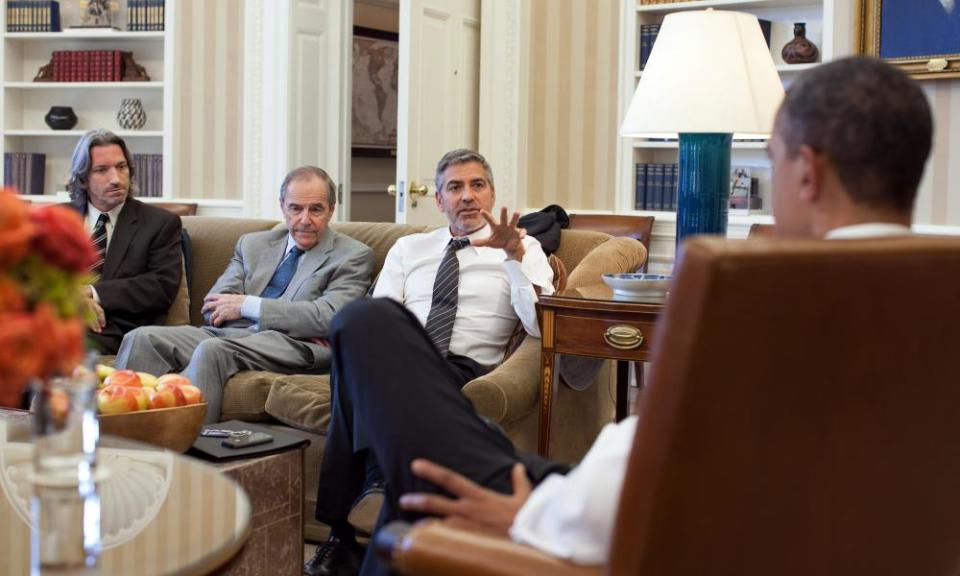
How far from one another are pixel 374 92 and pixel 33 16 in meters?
2.18

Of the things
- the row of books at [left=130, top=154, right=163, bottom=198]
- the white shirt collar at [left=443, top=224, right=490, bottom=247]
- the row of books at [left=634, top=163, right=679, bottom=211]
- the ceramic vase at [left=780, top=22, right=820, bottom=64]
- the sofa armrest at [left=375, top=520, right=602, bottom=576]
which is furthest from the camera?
the row of books at [left=130, top=154, right=163, bottom=198]

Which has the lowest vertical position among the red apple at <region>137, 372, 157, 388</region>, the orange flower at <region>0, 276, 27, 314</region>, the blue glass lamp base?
the red apple at <region>137, 372, 157, 388</region>

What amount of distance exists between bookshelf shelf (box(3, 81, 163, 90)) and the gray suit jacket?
104 inches

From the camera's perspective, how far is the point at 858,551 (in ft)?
4.41

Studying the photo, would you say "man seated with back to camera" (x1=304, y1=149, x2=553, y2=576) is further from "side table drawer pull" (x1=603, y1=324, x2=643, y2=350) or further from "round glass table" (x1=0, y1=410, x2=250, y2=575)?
"round glass table" (x1=0, y1=410, x2=250, y2=575)

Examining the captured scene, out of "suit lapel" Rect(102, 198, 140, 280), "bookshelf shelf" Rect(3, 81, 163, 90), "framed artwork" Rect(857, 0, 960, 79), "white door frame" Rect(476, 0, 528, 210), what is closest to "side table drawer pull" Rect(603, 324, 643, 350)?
"suit lapel" Rect(102, 198, 140, 280)

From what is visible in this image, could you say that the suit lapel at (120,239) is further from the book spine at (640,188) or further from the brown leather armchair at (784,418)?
the brown leather armchair at (784,418)

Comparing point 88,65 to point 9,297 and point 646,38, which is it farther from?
point 9,297

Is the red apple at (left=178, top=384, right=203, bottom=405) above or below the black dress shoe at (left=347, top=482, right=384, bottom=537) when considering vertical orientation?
above

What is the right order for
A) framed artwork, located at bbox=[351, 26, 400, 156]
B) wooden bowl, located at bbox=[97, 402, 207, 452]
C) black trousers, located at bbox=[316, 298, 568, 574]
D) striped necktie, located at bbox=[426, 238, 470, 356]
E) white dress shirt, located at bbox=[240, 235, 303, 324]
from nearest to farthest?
1. black trousers, located at bbox=[316, 298, 568, 574]
2. wooden bowl, located at bbox=[97, 402, 207, 452]
3. striped necktie, located at bbox=[426, 238, 470, 356]
4. white dress shirt, located at bbox=[240, 235, 303, 324]
5. framed artwork, located at bbox=[351, 26, 400, 156]

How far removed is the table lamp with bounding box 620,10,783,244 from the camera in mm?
2945

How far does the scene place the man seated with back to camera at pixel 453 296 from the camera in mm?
2779

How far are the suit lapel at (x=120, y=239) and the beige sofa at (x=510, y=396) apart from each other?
29.9 inches

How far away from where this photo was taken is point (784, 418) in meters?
1.23
